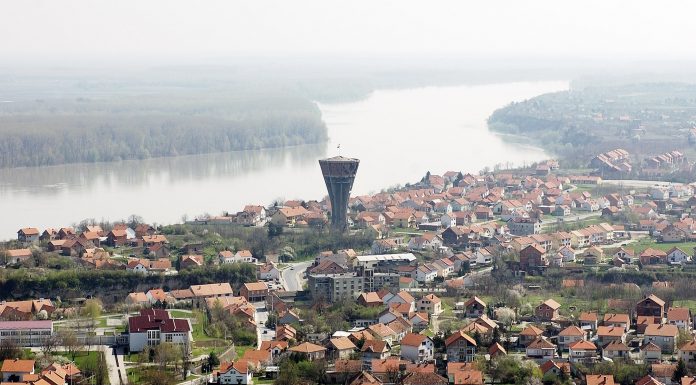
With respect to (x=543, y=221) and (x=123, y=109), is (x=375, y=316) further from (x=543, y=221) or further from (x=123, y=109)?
(x=123, y=109)

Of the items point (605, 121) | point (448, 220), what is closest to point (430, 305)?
point (448, 220)

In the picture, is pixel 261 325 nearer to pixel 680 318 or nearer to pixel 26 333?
pixel 26 333

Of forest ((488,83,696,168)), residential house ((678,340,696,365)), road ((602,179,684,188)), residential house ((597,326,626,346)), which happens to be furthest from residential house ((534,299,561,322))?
forest ((488,83,696,168))

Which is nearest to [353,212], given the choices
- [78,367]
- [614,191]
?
[614,191]

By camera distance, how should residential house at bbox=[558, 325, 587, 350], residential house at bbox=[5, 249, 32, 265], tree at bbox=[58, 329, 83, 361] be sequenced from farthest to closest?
residential house at bbox=[5, 249, 32, 265] → residential house at bbox=[558, 325, 587, 350] → tree at bbox=[58, 329, 83, 361]

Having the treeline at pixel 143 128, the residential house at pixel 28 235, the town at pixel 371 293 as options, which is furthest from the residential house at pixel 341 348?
the treeline at pixel 143 128

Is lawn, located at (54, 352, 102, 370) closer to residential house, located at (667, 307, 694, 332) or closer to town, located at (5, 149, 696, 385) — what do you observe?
town, located at (5, 149, 696, 385)
